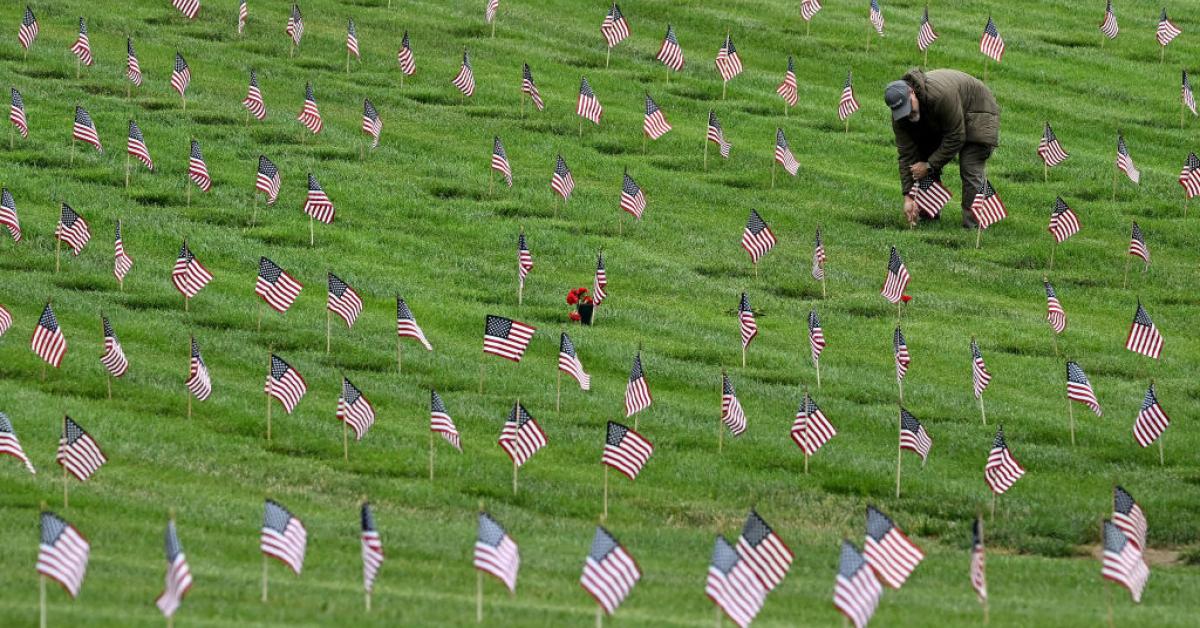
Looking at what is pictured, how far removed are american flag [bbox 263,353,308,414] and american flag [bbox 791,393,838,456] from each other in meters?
5.68

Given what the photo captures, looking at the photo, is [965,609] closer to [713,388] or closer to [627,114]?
[713,388]

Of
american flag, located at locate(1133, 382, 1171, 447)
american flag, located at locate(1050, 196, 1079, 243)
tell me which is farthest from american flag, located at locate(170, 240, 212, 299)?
american flag, located at locate(1050, 196, 1079, 243)

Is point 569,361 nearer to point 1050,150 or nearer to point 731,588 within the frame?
point 731,588

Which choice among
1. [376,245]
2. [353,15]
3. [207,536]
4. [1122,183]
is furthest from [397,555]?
[353,15]

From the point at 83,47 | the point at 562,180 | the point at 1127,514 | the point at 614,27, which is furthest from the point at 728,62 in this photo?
the point at 1127,514

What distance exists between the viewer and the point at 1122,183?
3609 cm

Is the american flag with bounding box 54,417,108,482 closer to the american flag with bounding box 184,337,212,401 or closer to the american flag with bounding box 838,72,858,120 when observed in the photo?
the american flag with bounding box 184,337,212,401

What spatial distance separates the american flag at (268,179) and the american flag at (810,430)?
1323cm

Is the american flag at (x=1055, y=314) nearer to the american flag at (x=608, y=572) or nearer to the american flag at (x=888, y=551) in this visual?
the american flag at (x=888, y=551)

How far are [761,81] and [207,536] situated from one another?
26.6 meters

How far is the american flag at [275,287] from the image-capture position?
25.6 m

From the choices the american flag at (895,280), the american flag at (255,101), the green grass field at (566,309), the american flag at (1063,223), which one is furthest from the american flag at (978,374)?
the american flag at (255,101)

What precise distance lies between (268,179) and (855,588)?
19.8m

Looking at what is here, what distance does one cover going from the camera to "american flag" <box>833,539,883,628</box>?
14.2 metres
